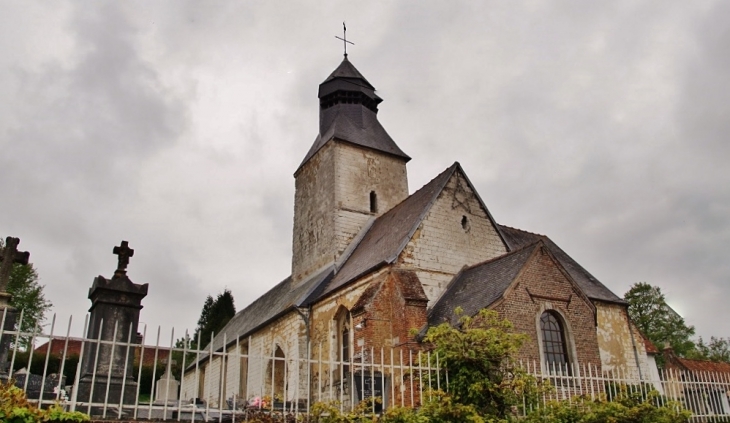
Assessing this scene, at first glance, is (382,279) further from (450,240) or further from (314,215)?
(314,215)

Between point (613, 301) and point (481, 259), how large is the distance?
20.3 ft

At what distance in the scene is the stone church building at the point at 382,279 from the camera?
13.8 m

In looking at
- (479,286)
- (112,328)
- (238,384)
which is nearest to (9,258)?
(112,328)

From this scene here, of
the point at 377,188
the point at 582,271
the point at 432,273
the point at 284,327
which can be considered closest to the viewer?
the point at 432,273

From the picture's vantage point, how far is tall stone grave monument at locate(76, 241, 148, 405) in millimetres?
9070

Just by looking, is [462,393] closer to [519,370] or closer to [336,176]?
[519,370]

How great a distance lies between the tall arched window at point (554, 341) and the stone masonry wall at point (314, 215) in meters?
9.57

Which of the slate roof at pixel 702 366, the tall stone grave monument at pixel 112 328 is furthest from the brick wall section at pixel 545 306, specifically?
the slate roof at pixel 702 366

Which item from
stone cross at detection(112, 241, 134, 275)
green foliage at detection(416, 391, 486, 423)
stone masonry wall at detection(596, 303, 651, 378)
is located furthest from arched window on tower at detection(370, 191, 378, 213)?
green foliage at detection(416, 391, 486, 423)

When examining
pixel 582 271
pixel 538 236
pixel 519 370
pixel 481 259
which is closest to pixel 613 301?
pixel 582 271

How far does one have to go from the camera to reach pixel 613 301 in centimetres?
2075

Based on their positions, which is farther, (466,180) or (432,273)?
(466,180)

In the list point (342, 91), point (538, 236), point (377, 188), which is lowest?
point (538, 236)

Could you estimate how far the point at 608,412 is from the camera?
9.00m
